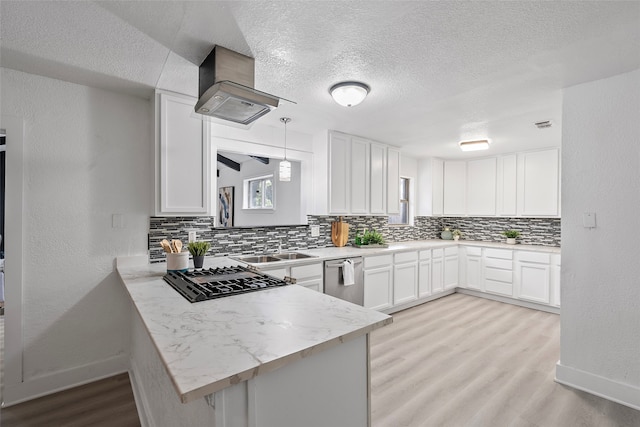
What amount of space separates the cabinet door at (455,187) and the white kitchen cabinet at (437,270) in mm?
Result: 999

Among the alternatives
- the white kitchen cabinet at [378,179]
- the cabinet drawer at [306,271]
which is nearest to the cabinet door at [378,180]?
the white kitchen cabinet at [378,179]

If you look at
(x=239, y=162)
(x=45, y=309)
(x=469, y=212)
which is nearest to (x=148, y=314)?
(x=45, y=309)

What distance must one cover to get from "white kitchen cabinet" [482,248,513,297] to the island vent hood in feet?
14.2

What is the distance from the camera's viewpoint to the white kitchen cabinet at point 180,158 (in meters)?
2.48

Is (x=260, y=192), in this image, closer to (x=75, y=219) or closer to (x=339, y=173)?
(x=339, y=173)

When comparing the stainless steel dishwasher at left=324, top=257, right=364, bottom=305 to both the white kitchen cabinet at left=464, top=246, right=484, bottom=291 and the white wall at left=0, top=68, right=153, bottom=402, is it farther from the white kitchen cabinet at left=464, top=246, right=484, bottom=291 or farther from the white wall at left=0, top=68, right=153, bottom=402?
the white kitchen cabinet at left=464, top=246, right=484, bottom=291

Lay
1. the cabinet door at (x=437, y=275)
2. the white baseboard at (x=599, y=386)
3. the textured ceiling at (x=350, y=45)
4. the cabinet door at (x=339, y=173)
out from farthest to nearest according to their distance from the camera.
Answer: the cabinet door at (x=437, y=275) → the cabinet door at (x=339, y=173) → the white baseboard at (x=599, y=386) → the textured ceiling at (x=350, y=45)

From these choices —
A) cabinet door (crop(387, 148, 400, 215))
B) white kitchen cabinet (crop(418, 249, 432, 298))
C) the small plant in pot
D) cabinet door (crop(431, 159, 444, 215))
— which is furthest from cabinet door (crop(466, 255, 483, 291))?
the small plant in pot

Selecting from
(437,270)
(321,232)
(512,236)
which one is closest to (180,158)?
(321,232)

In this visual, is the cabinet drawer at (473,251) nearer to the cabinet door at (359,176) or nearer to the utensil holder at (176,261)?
the cabinet door at (359,176)

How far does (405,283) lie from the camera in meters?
4.23

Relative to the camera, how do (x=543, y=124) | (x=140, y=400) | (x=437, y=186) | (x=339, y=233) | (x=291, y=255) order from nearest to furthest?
(x=140, y=400) → (x=543, y=124) → (x=291, y=255) → (x=339, y=233) → (x=437, y=186)

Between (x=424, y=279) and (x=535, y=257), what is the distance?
5.04 feet

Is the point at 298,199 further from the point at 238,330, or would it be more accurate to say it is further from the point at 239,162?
the point at 238,330
